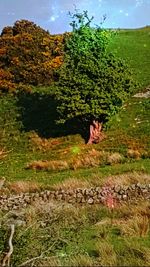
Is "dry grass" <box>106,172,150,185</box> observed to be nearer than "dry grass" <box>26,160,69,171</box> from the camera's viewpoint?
Yes

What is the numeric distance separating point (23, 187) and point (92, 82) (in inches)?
800

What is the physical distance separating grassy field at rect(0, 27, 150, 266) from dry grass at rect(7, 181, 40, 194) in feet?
0.16

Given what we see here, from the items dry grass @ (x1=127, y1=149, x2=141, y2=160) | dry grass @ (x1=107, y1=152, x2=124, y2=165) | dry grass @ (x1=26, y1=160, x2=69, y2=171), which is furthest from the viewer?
dry grass @ (x1=127, y1=149, x2=141, y2=160)

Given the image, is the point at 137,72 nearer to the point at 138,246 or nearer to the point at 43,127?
the point at 43,127

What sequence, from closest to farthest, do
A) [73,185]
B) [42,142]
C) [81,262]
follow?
1. [81,262]
2. [73,185]
3. [42,142]

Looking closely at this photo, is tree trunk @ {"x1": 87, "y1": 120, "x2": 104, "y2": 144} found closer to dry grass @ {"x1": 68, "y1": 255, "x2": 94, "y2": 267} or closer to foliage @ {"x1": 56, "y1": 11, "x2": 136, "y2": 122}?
foliage @ {"x1": 56, "y1": 11, "x2": 136, "y2": 122}

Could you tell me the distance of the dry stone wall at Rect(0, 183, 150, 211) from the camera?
24.6 meters

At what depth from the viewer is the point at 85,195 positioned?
25.7 m

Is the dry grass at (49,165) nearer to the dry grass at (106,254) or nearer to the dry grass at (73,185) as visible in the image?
the dry grass at (73,185)

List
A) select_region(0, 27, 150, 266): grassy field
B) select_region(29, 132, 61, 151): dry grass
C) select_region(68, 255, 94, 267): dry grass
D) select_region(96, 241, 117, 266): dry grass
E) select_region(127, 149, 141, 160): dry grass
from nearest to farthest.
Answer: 1. select_region(68, 255, 94, 267): dry grass
2. select_region(0, 27, 150, 266): grassy field
3. select_region(96, 241, 117, 266): dry grass
4. select_region(127, 149, 141, 160): dry grass
5. select_region(29, 132, 61, 151): dry grass

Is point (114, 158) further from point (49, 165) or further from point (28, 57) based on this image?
point (28, 57)

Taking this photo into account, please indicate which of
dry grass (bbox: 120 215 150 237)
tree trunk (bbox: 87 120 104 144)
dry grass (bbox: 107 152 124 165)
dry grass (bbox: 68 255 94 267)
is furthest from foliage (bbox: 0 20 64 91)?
dry grass (bbox: 68 255 94 267)

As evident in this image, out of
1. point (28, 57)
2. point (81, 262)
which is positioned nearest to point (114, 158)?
point (81, 262)

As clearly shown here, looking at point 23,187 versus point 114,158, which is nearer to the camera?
point 23,187
